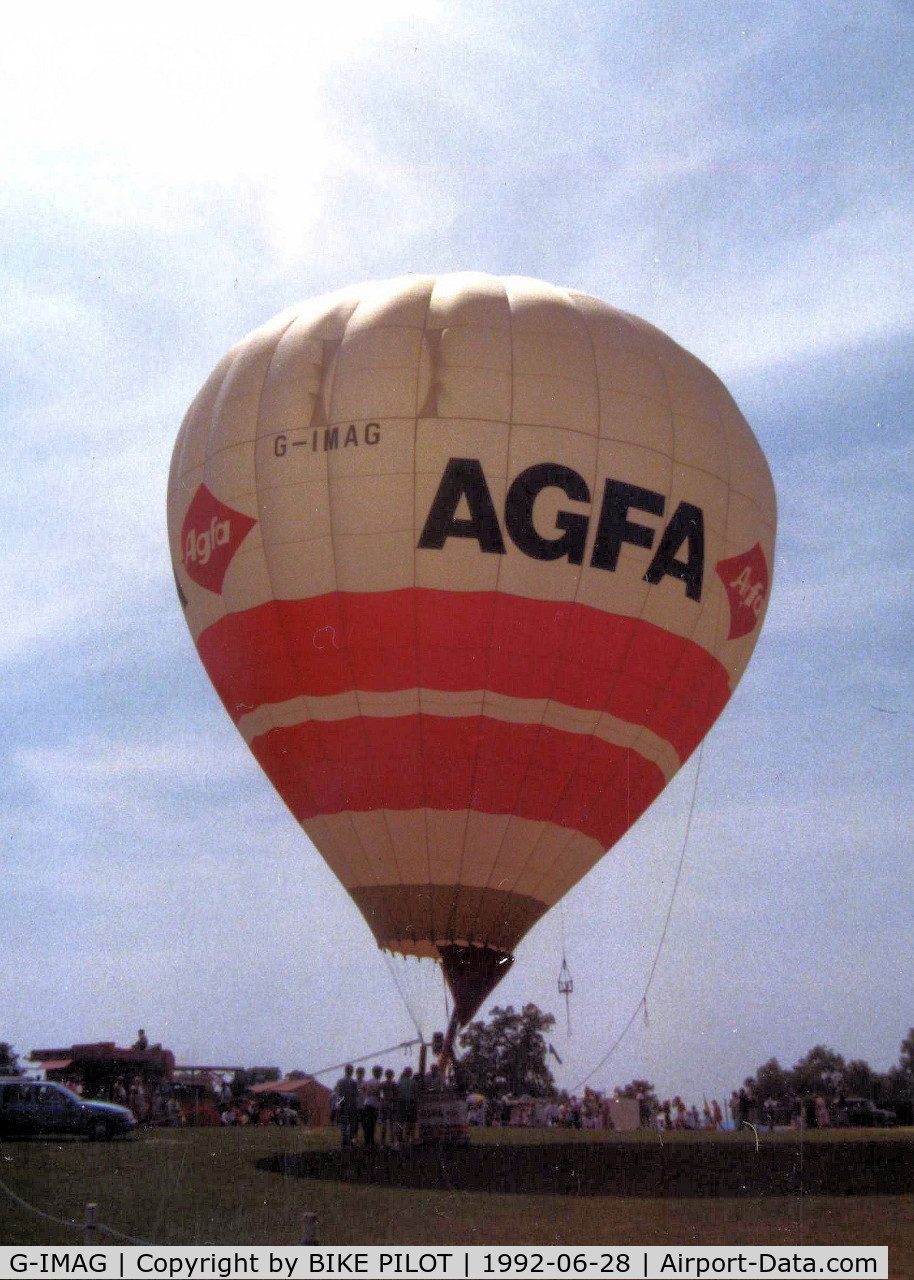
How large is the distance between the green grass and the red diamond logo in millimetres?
9543

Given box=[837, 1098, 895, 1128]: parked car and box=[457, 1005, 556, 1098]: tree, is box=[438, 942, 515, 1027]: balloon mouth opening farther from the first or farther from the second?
box=[457, 1005, 556, 1098]: tree

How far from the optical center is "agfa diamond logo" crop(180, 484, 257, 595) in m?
21.0

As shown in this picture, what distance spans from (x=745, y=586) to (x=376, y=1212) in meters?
11.5

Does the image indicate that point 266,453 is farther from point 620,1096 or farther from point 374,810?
point 620,1096

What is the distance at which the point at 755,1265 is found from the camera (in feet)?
34.9

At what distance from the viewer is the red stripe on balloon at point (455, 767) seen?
19953mm

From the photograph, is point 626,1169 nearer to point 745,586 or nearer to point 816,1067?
point 745,586

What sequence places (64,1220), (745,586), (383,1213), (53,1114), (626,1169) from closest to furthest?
(64,1220) < (383,1213) < (626,1169) < (53,1114) < (745,586)

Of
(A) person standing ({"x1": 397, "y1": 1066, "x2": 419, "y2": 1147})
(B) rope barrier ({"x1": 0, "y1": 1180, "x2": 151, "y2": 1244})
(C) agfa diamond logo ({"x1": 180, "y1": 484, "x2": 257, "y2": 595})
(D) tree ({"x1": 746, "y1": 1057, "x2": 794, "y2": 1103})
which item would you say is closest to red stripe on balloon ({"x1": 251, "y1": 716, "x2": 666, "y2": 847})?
(C) agfa diamond logo ({"x1": 180, "y1": 484, "x2": 257, "y2": 595})

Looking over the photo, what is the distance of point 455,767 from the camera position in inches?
786

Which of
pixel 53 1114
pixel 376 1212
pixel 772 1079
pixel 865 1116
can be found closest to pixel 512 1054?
pixel 865 1116

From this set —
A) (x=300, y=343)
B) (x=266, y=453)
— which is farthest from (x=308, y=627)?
(x=300, y=343)

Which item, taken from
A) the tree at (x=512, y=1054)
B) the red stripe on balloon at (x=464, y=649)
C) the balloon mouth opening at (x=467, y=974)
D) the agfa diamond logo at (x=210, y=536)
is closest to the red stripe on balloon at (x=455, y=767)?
the red stripe on balloon at (x=464, y=649)
